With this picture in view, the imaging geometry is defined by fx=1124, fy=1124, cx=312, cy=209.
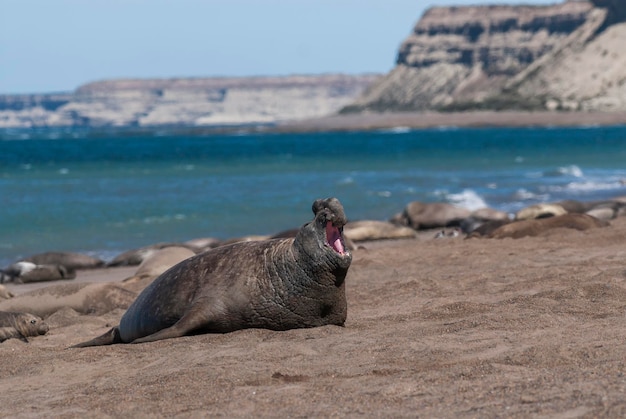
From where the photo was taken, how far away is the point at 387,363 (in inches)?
263

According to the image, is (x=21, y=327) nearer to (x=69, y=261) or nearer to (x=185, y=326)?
(x=185, y=326)

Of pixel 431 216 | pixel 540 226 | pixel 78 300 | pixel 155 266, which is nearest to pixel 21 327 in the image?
pixel 78 300

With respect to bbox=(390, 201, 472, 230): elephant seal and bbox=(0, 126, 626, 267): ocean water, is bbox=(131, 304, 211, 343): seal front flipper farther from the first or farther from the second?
bbox=(390, 201, 472, 230): elephant seal

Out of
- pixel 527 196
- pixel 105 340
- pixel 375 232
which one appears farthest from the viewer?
pixel 527 196

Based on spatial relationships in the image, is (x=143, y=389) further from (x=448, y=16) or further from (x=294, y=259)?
(x=448, y=16)

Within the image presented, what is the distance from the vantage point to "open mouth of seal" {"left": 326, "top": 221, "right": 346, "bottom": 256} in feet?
26.8

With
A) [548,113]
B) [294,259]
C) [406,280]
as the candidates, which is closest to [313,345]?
[294,259]

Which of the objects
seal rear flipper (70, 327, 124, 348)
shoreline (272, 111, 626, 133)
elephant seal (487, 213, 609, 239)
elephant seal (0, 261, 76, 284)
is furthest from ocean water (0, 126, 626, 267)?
shoreline (272, 111, 626, 133)

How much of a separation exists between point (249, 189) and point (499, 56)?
448 ft

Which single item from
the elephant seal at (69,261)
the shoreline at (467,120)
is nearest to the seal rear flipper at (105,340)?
the elephant seal at (69,261)

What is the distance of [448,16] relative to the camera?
592 feet

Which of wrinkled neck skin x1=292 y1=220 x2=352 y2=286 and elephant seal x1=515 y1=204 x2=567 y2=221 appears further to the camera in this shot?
elephant seal x1=515 y1=204 x2=567 y2=221

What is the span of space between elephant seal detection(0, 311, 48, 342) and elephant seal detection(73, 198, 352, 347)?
5.70ft

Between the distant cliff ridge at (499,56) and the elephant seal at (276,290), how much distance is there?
4714 inches
